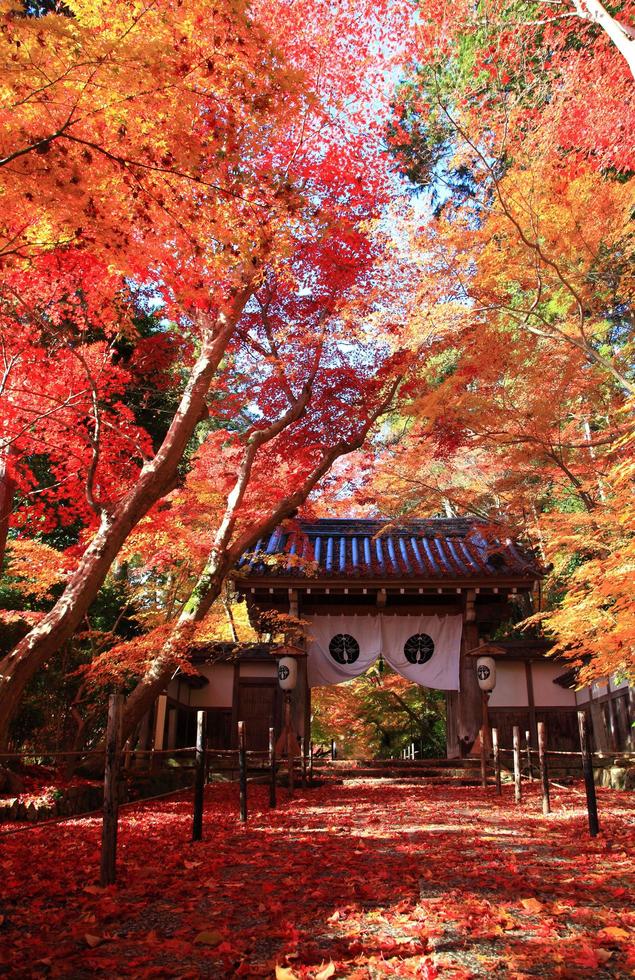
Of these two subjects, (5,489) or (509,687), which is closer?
(5,489)

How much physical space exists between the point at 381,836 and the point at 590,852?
1.99 meters

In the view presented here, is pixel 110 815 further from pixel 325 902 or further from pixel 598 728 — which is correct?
pixel 598 728

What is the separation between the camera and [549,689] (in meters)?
14.8

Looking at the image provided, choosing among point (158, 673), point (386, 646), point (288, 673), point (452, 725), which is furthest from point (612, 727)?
point (158, 673)

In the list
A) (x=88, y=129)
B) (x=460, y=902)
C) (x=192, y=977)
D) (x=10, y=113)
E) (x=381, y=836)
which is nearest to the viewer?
(x=192, y=977)

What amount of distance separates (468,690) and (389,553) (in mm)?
3345

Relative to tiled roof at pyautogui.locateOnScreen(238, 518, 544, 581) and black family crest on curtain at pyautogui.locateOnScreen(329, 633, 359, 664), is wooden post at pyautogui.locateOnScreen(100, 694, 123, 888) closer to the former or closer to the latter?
tiled roof at pyautogui.locateOnScreen(238, 518, 544, 581)

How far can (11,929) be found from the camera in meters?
3.34

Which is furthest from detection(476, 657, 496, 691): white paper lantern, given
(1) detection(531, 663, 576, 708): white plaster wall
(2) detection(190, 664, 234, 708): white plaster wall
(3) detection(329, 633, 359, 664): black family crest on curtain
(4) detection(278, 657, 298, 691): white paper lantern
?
(2) detection(190, 664, 234, 708): white plaster wall

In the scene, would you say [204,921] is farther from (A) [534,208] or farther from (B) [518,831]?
(A) [534,208]

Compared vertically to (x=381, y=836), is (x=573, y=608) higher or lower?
higher

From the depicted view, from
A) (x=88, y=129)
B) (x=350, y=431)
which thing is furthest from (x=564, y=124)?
(x=88, y=129)

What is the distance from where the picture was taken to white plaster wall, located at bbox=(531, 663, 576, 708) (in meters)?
14.7

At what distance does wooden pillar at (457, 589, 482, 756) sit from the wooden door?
3885 mm
